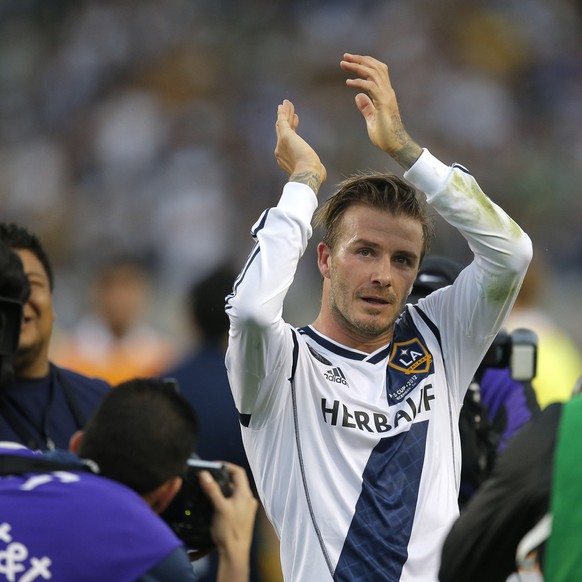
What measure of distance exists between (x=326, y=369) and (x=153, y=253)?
8074 mm

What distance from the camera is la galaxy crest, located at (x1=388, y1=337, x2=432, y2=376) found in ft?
11.5

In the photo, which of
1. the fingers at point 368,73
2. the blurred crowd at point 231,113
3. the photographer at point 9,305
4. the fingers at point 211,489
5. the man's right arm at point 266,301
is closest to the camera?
the fingers at point 211,489

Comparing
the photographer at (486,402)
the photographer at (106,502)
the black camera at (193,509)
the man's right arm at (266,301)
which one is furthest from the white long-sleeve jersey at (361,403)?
the photographer at (486,402)

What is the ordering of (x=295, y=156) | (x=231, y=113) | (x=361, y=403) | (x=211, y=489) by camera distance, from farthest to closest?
1. (x=231, y=113)
2. (x=295, y=156)
3. (x=361, y=403)
4. (x=211, y=489)

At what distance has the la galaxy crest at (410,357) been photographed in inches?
138

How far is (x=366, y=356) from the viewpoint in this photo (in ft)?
11.6

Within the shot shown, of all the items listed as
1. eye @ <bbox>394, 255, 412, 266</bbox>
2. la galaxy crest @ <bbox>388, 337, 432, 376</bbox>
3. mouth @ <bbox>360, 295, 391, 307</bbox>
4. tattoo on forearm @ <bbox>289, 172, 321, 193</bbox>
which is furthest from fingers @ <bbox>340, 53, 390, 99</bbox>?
la galaxy crest @ <bbox>388, 337, 432, 376</bbox>

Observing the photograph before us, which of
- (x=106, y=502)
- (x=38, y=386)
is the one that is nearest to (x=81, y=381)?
(x=38, y=386)

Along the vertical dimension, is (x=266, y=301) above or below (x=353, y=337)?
above

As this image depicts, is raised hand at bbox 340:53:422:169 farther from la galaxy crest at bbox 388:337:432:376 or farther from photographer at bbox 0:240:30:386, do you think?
photographer at bbox 0:240:30:386

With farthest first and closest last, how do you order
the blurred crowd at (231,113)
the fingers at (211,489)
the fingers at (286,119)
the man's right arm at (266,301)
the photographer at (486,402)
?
1. the blurred crowd at (231,113)
2. the photographer at (486,402)
3. the fingers at (286,119)
4. the man's right arm at (266,301)
5. the fingers at (211,489)

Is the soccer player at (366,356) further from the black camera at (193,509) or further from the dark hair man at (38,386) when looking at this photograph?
the dark hair man at (38,386)

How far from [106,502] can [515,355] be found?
8.26 ft

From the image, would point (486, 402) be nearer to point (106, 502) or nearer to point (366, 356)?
point (366, 356)
